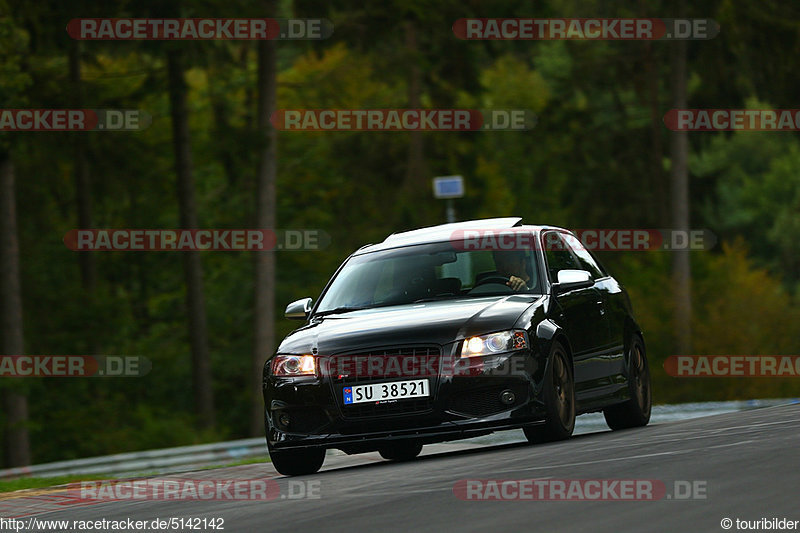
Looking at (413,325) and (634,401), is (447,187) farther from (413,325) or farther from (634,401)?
(413,325)

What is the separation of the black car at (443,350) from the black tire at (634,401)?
0.49 meters

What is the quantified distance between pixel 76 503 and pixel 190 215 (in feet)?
78.7

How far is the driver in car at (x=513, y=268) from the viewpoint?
1164 centimetres

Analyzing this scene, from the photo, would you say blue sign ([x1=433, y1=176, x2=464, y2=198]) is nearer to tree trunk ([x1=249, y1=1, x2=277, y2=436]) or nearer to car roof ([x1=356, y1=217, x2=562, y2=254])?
car roof ([x1=356, y1=217, x2=562, y2=254])

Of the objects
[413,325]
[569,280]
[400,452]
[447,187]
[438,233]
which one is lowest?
[400,452]

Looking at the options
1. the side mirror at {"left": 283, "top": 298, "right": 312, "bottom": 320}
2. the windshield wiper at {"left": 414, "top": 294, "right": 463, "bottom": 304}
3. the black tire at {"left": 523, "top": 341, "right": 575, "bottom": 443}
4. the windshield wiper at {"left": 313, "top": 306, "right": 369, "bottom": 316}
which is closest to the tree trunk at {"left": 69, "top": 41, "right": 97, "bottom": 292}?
the side mirror at {"left": 283, "top": 298, "right": 312, "bottom": 320}

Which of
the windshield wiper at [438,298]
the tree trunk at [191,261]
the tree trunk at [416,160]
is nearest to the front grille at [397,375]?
the windshield wiper at [438,298]

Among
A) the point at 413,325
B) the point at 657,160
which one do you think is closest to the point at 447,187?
the point at 413,325

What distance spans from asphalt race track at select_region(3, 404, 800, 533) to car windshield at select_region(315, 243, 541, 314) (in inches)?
49.8

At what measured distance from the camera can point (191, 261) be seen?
3500 centimetres

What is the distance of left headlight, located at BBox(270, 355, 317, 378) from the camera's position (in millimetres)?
10742

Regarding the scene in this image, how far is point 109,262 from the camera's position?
44.7 meters

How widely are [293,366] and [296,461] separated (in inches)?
33.6

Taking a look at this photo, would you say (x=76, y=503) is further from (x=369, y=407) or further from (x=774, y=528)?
(x=774, y=528)
